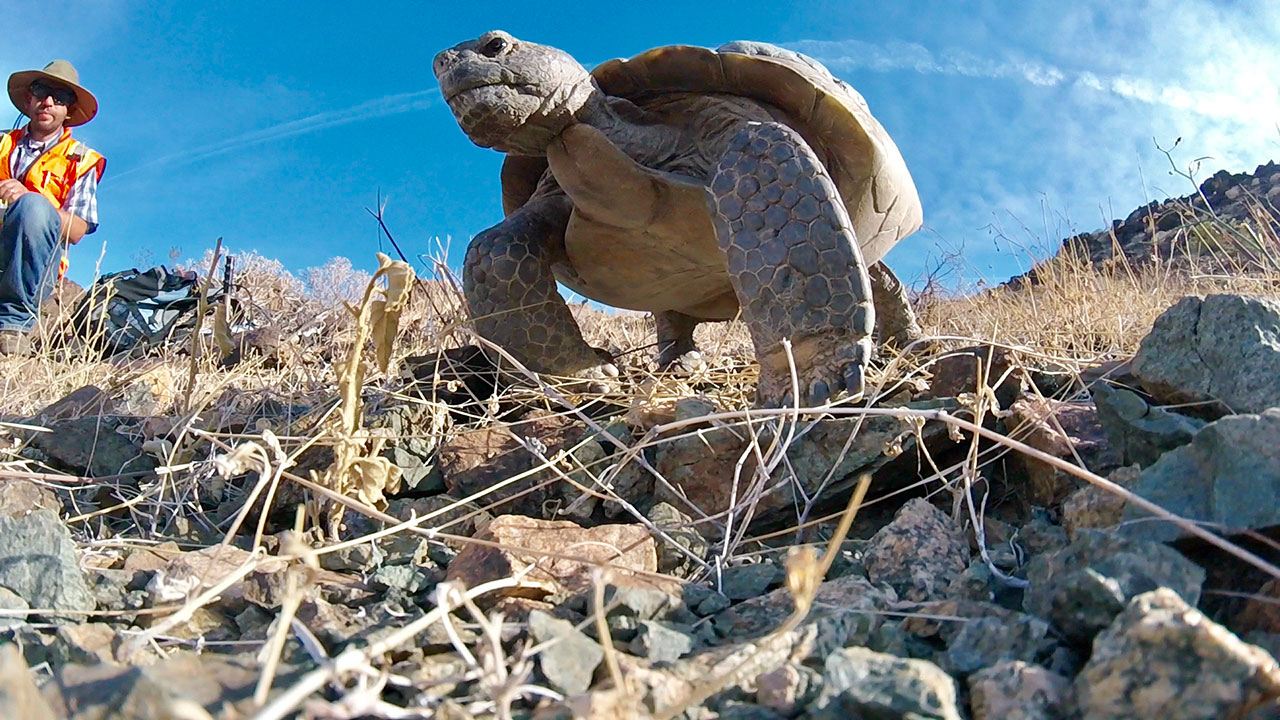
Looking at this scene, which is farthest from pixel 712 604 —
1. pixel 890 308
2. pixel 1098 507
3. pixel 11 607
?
pixel 890 308

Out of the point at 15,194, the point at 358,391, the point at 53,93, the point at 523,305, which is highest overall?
the point at 53,93

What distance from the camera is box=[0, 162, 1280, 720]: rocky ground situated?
72cm

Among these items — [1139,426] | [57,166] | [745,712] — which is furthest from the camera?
[57,166]

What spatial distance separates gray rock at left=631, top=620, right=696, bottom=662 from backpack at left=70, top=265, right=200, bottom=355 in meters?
5.84

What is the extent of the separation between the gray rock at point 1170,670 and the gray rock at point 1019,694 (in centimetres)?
2

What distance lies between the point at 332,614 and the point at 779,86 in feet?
7.50

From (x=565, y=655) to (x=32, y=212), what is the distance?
6250 millimetres

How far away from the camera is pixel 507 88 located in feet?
7.95

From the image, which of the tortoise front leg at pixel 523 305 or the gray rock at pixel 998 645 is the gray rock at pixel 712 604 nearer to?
the gray rock at pixel 998 645

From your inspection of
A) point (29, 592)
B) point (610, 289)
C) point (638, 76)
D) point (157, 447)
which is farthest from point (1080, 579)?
point (610, 289)

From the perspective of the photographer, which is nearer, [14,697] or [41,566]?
[14,697]

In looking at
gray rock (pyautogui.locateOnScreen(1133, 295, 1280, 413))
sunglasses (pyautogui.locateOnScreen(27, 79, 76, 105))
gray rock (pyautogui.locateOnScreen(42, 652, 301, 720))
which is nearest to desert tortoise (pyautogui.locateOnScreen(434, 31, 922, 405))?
gray rock (pyautogui.locateOnScreen(1133, 295, 1280, 413))

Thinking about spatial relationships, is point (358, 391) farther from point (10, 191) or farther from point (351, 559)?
point (10, 191)

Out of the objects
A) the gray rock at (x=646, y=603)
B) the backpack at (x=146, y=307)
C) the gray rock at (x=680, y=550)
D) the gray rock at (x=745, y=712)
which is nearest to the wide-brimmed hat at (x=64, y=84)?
the backpack at (x=146, y=307)
